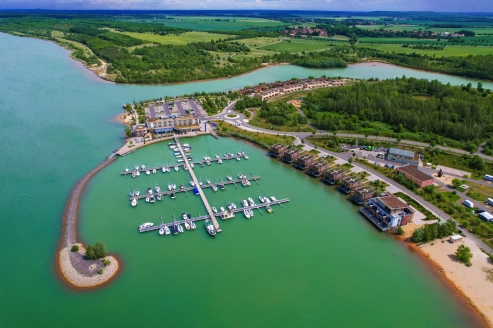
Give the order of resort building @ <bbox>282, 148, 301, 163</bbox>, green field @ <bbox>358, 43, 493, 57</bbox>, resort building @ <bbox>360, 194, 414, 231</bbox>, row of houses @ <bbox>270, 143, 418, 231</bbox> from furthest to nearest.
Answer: green field @ <bbox>358, 43, 493, 57</bbox> < resort building @ <bbox>282, 148, 301, 163</bbox> < row of houses @ <bbox>270, 143, 418, 231</bbox> < resort building @ <bbox>360, 194, 414, 231</bbox>

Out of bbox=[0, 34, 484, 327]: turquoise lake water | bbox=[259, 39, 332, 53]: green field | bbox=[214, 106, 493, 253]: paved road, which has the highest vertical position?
bbox=[259, 39, 332, 53]: green field

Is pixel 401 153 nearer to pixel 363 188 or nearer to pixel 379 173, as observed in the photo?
pixel 379 173

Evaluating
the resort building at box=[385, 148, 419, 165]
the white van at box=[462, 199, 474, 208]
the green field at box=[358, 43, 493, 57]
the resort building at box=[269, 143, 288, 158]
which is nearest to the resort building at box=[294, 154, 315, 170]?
the resort building at box=[269, 143, 288, 158]

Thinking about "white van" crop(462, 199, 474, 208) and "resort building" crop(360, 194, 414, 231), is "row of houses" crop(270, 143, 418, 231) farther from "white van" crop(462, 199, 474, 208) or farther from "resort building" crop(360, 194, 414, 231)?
"white van" crop(462, 199, 474, 208)

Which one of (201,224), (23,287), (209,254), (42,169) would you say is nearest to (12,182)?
(42,169)

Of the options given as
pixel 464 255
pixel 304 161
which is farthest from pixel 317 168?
pixel 464 255

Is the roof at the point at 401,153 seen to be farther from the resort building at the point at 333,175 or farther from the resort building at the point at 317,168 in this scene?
the resort building at the point at 317,168

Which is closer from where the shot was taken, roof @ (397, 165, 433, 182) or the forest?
roof @ (397, 165, 433, 182)
